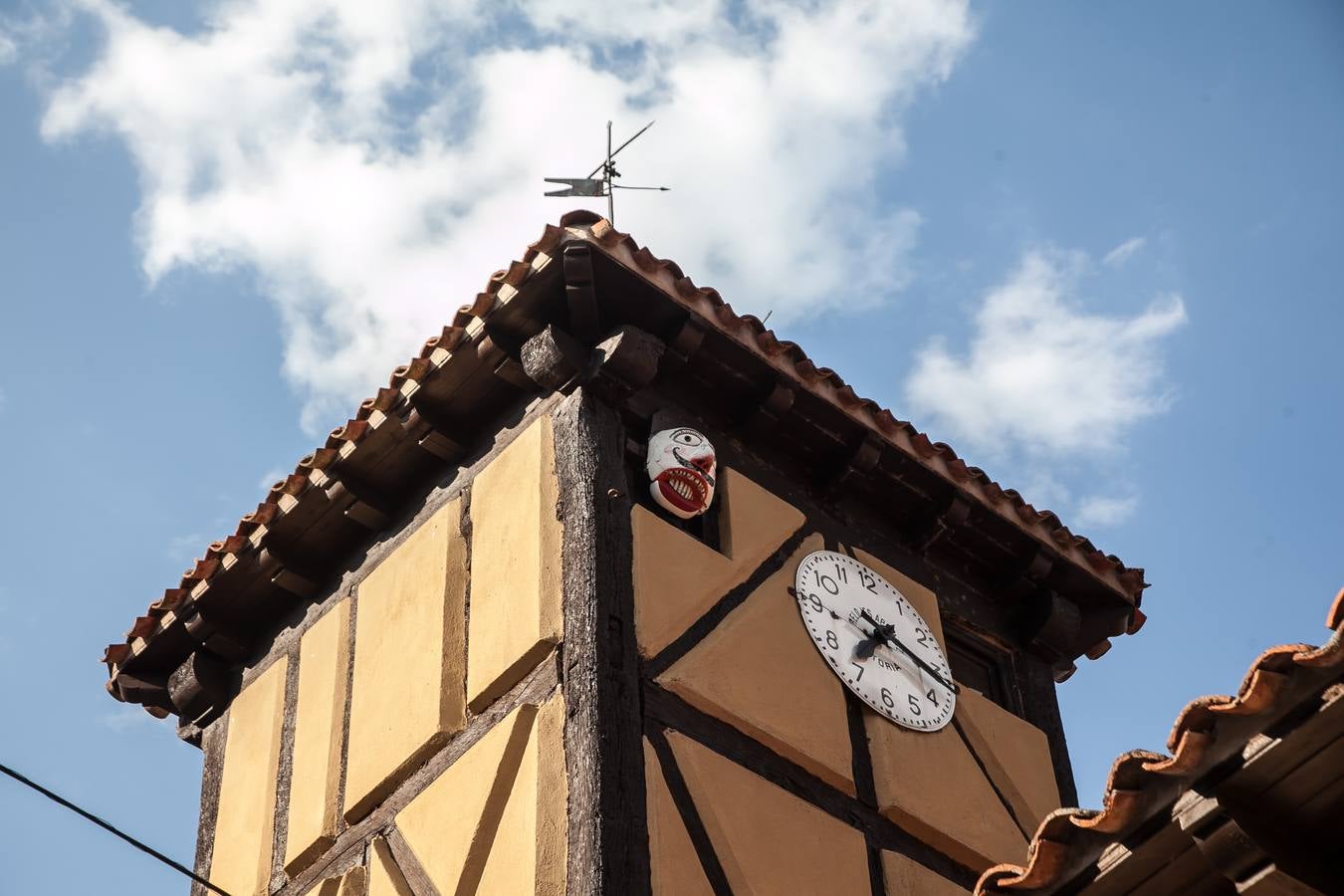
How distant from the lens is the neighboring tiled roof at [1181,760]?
5156mm

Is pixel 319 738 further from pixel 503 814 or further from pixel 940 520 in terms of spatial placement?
pixel 940 520

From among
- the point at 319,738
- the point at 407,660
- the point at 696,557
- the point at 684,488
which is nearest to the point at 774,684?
the point at 696,557

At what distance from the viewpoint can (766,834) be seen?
789 cm

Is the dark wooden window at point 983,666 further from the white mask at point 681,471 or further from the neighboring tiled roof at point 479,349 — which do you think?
the white mask at point 681,471

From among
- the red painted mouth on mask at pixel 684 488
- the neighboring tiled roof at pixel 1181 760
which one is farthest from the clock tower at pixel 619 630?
the neighboring tiled roof at pixel 1181 760

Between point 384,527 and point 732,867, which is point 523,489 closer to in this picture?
point 384,527

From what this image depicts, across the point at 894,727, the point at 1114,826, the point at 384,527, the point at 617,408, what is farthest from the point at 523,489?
the point at 1114,826

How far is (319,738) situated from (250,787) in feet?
2.02

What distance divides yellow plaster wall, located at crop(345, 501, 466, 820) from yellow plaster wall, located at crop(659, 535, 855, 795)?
1.03 m

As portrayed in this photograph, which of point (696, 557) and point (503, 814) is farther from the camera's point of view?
point (696, 557)

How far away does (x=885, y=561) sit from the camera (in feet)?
32.0

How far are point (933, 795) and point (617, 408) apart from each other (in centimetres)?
215

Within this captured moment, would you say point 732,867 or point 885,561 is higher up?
point 885,561

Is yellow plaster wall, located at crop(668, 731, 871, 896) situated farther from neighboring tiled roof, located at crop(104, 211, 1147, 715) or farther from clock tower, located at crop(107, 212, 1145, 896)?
neighboring tiled roof, located at crop(104, 211, 1147, 715)
